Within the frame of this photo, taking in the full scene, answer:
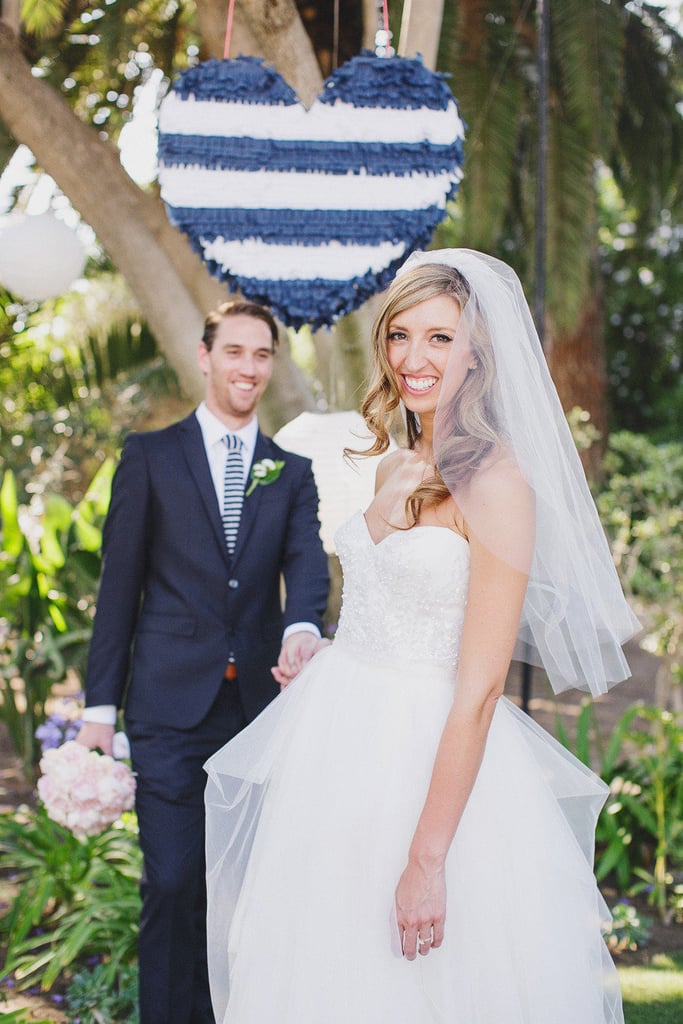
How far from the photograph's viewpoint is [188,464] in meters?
3.02

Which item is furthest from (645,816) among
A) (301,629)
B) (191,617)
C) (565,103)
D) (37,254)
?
(565,103)

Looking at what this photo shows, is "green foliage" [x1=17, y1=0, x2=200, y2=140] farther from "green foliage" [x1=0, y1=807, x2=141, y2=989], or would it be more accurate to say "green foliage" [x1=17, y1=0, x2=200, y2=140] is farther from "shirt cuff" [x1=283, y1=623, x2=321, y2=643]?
"green foliage" [x1=0, y1=807, x2=141, y2=989]

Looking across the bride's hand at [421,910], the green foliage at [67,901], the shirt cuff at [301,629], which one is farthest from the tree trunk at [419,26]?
the green foliage at [67,901]

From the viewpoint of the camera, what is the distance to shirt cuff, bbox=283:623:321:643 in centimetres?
292

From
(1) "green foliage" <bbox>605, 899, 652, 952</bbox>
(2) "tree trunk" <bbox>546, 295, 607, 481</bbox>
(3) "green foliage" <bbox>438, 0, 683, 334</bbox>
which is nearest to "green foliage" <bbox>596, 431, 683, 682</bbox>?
(1) "green foliage" <bbox>605, 899, 652, 952</bbox>

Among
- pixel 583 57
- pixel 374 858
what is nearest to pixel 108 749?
pixel 374 858

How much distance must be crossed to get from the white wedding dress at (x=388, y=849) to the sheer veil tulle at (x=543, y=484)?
7.5 inches

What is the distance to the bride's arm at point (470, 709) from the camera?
1941 millimetres

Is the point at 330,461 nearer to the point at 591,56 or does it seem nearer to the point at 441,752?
the point at 441,752

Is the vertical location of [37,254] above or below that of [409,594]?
above

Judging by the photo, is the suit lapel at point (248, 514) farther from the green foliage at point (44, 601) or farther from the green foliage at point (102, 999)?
the green foliage at point (44, 601)

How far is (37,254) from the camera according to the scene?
5133 mm

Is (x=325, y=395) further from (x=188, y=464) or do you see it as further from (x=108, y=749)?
(x=108, y=749)

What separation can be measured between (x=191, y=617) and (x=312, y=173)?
1.47m
